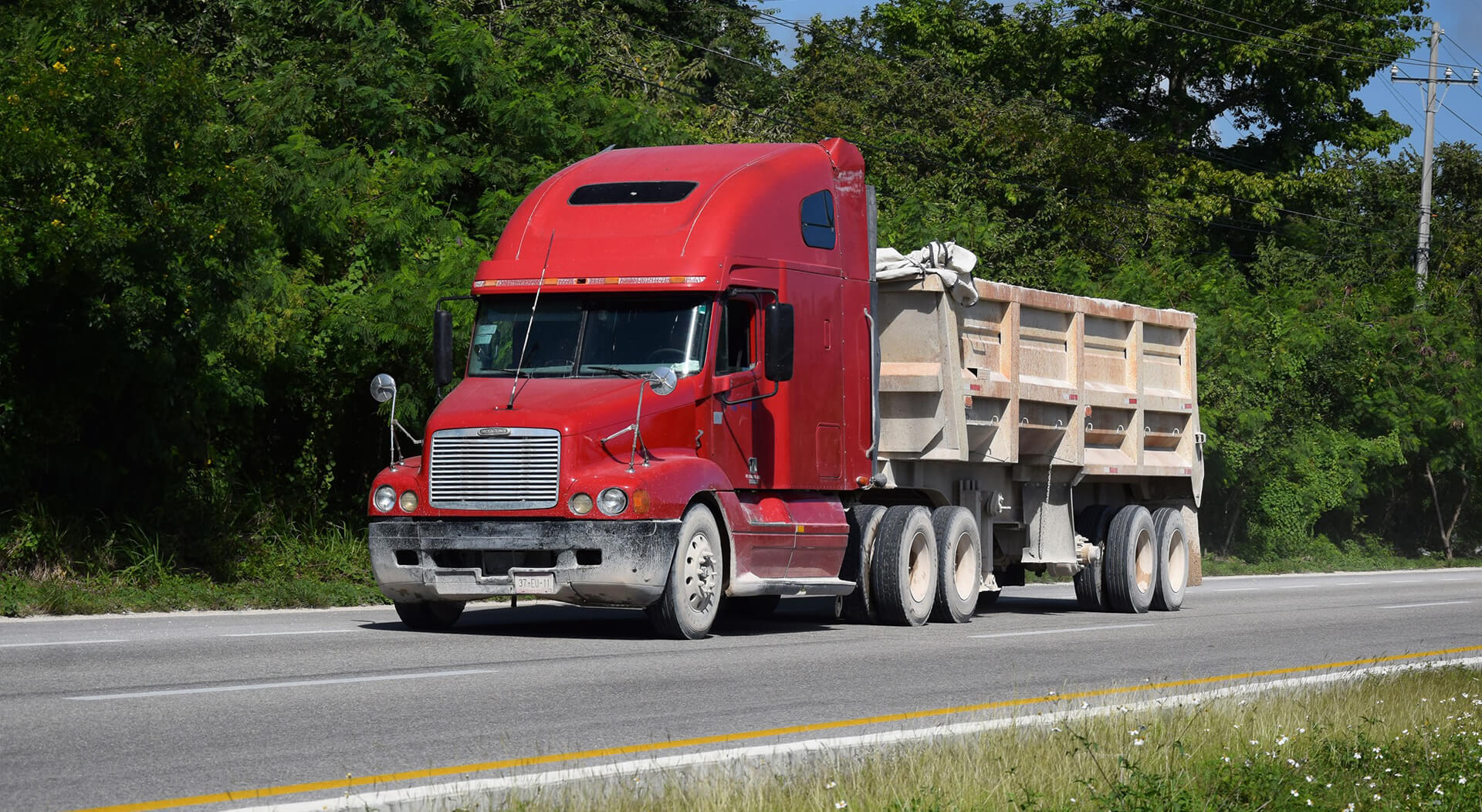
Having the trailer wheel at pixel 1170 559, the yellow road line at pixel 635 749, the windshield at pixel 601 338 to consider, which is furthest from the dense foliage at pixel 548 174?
the yellow road line at pixel 635 749

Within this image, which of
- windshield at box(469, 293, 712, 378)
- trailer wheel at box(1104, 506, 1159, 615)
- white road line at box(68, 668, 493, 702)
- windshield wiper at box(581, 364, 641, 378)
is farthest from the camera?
trailer wheel at box(1104, 506, 1159, 615)

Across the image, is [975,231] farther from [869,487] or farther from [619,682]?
[619,682]

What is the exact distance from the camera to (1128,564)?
2005cm

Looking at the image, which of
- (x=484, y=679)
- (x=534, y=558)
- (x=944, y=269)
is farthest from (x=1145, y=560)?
(x=484, y=679)

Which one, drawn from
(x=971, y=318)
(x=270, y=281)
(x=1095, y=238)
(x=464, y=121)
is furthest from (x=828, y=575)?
(x=1095, y=238)

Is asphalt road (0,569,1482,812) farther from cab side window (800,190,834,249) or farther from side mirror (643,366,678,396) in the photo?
cab side window (800,190,834,249)

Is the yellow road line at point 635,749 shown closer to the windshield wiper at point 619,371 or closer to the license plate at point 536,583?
the license plate at point 536,583

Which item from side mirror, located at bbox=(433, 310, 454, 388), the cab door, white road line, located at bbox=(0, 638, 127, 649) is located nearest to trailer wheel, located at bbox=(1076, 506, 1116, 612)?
the cab door

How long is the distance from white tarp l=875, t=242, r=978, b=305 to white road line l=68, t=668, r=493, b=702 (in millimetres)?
7078

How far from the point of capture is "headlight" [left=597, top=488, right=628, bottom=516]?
13.1 metres

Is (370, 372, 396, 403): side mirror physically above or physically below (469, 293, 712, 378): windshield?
below

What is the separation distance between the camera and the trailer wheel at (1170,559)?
67.9 ft

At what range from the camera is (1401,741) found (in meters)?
8.58

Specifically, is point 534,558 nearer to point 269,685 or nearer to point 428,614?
point 428,614
